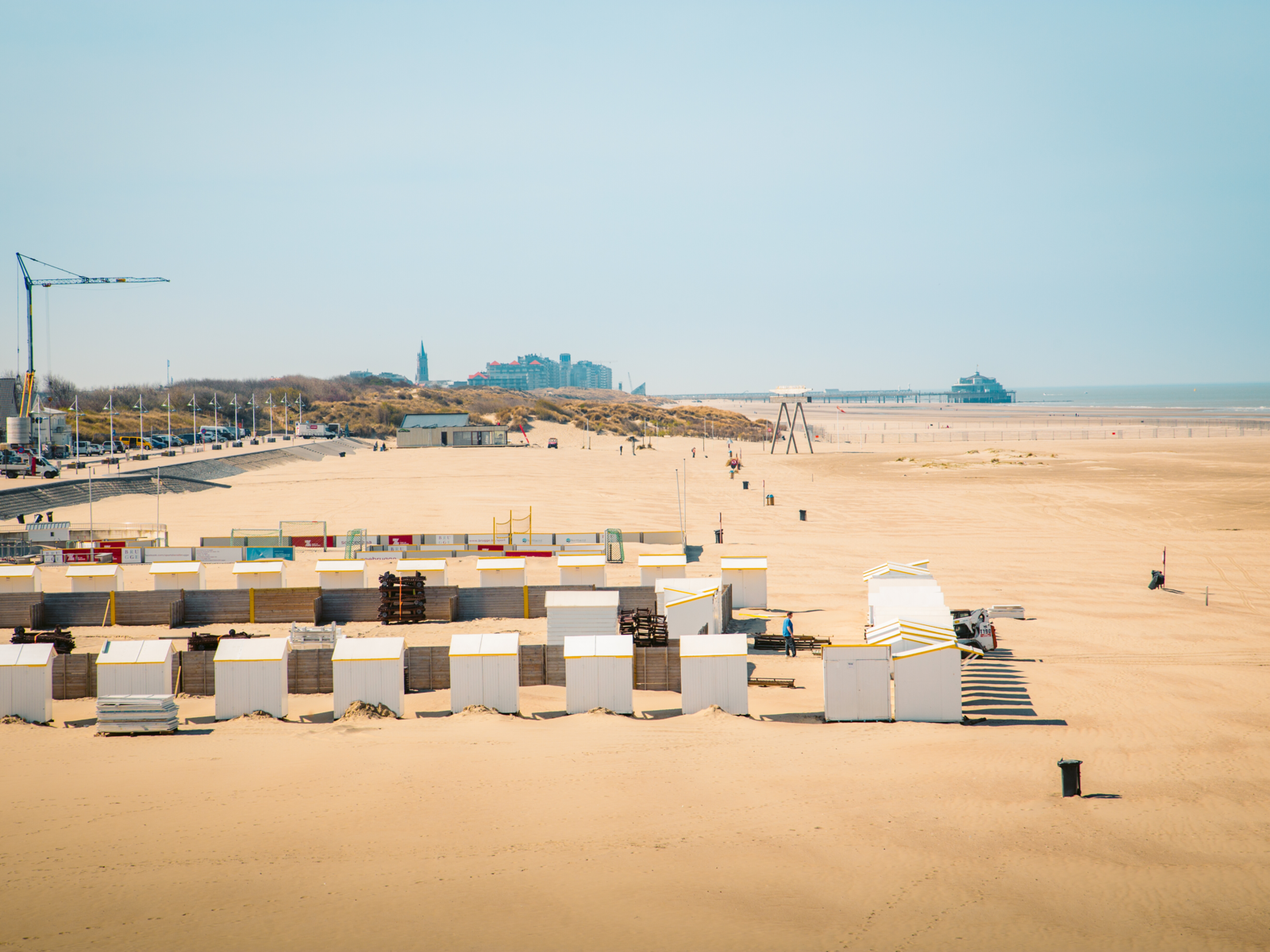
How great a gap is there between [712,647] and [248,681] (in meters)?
8.92

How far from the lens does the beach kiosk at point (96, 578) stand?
88.0 feet

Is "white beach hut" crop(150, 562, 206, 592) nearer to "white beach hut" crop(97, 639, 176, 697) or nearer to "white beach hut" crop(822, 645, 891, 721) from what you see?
"white beach hut" crop(97, 639, 176, 697)

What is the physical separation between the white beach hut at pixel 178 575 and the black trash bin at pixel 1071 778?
25059 millimetres

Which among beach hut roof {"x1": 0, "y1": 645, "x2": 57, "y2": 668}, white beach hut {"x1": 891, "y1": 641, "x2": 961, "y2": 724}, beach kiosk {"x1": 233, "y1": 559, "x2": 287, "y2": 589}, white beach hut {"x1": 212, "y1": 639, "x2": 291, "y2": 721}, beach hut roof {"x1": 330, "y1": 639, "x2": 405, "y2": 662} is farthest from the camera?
beach kiosk {"x1": 233, "y1": 559, "x2": 287, "y2": 589}

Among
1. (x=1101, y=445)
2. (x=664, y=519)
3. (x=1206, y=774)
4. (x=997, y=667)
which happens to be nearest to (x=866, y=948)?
(x=1206, y=774)

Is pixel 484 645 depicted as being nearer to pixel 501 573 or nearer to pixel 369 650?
pixel 369 650

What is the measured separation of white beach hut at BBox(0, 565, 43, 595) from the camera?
26141 millimetres

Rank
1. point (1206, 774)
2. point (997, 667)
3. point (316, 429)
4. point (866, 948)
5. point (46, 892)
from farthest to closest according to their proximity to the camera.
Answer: point (316, 429) < point (997, 667) < point (1206, 774) < point (46, 892) < point (866, 948)

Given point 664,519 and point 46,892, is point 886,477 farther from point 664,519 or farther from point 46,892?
point 46,892

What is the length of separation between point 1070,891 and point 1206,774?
16.1ft

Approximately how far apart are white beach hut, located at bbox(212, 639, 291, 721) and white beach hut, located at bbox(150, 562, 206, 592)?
12.3 meters

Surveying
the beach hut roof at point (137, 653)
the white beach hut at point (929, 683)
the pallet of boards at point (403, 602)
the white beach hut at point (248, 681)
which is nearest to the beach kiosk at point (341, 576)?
the pallet of boards at point (403, 602)

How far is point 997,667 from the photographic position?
19656 millimetres

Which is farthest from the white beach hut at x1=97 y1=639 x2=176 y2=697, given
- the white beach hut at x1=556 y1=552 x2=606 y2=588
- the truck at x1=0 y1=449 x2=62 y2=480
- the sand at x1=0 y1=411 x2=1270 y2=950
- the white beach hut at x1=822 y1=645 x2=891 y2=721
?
the truck at x1=0 y1=449 x2=62 y2=480
